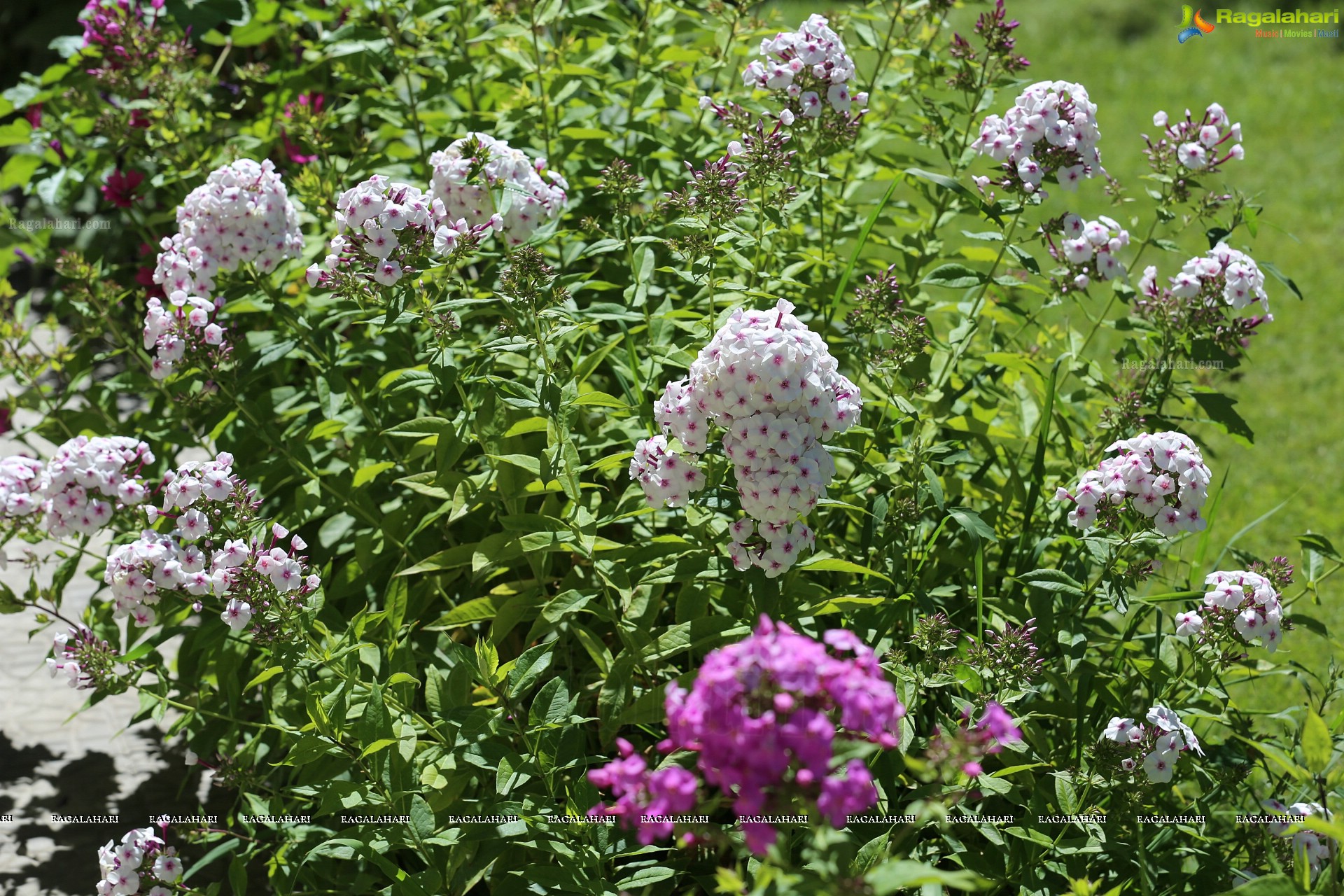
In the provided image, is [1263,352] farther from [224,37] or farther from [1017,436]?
[224,37]

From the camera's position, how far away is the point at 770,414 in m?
2.09

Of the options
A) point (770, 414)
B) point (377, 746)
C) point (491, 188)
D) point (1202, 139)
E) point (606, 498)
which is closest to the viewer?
point (770, 414)

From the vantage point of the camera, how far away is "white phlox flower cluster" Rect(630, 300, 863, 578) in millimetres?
2049

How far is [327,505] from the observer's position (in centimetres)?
308

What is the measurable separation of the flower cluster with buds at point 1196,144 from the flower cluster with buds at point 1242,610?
3.36 feet

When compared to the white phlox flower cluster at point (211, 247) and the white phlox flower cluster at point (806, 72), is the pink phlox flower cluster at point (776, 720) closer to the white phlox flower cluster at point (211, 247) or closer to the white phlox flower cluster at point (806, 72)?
the white phlox flower cluster at point (806, 72)

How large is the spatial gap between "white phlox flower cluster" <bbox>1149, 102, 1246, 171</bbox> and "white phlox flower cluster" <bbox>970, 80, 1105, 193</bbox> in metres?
0.26

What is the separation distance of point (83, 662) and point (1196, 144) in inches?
113

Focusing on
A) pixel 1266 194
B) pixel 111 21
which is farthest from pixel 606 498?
pixel 1266 194

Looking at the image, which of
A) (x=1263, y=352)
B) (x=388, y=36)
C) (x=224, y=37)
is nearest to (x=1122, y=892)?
(x=388, y=36)

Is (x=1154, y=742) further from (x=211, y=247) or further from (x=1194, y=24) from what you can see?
(x=1194, y=24)

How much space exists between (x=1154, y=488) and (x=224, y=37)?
3.29 metres

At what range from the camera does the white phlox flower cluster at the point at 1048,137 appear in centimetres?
261

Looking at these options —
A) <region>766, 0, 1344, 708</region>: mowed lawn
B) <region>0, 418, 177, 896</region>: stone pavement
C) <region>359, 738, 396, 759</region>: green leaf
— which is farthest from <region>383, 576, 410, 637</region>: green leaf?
<region>766, 0, 1344, 708</region>: mowed lawn
